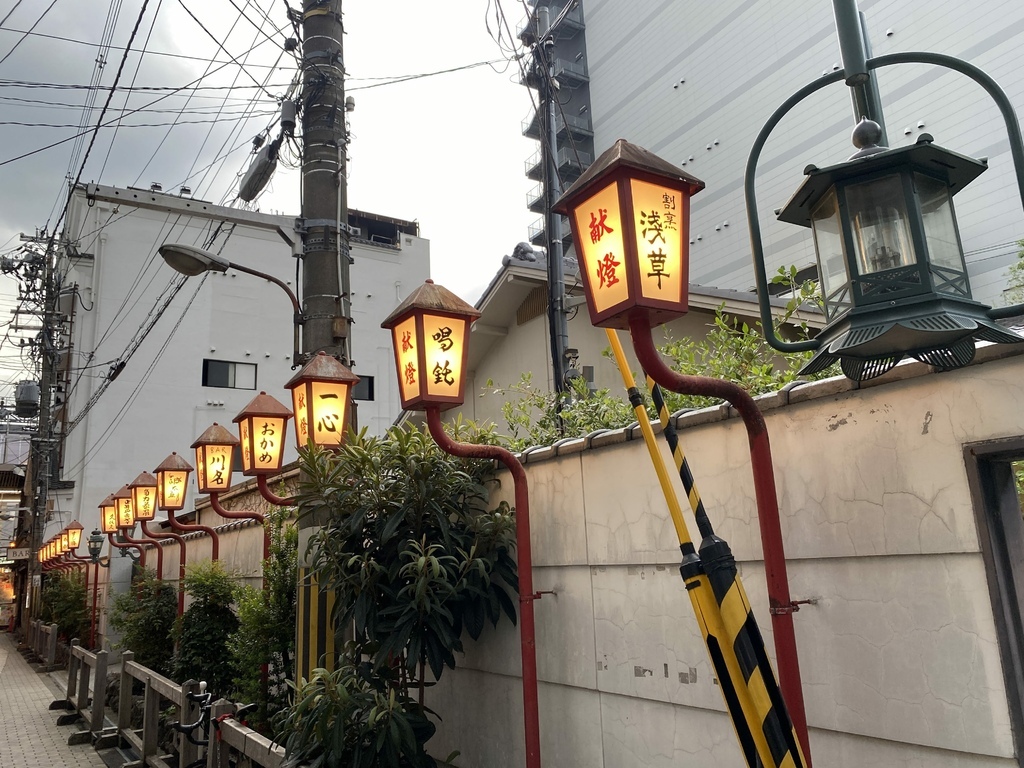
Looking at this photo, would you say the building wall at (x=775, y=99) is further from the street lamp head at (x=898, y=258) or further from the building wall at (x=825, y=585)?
the street lamp head at (x=898, y=258)

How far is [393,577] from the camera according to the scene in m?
5.59

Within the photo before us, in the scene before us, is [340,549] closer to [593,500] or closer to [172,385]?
[593,500]

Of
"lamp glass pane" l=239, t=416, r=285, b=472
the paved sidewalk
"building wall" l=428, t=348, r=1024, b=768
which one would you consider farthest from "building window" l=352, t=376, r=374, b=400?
"building wall" l=428, t=348, r=1024, b=768

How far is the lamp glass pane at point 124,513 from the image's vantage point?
1691 centimetres

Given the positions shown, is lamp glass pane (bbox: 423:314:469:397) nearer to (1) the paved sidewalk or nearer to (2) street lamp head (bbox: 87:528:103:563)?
(1) the paved sidewalk

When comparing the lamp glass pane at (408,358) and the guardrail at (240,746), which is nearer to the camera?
the guardrail at (240,746)

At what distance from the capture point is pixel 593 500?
529cm

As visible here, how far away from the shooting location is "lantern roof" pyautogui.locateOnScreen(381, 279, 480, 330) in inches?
226

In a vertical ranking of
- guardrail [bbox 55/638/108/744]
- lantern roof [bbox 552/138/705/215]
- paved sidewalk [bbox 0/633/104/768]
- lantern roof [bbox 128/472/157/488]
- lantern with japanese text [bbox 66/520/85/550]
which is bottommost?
Result: paved sidewalk [bbox 0/633/104/768]

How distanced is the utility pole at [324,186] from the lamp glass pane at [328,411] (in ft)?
0.75

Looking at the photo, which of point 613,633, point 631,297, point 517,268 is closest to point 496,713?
point 613,633

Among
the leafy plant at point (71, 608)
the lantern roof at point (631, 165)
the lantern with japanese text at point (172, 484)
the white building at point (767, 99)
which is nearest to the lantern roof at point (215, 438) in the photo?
the lantern with japanese text at point (172, 484)

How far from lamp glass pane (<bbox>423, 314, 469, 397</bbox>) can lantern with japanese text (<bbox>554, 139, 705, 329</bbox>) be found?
2.19 metres

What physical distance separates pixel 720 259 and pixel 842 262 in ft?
101
